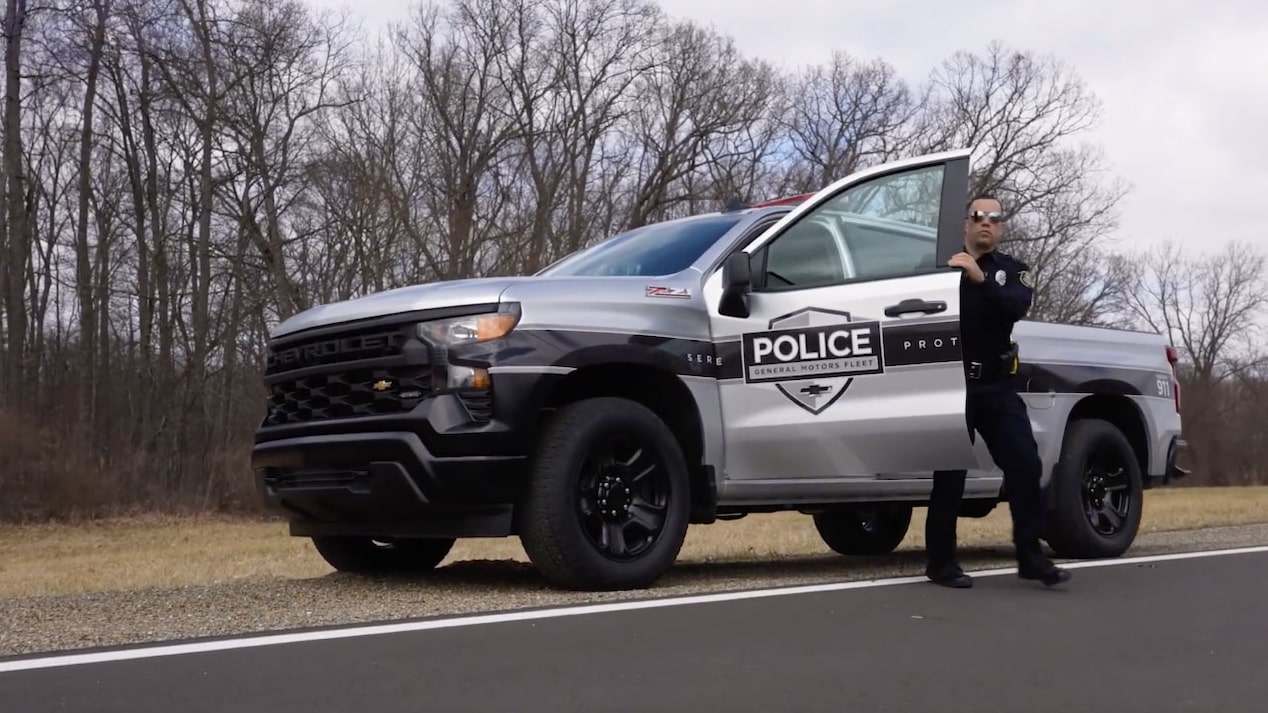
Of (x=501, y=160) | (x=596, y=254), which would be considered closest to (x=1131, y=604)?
(x=596, y=254)

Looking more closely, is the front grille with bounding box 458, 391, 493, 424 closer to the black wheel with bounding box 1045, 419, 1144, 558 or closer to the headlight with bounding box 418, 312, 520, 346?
the headlight with bounding box 418, 312, 520, 346

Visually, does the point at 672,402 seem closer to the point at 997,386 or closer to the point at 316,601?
the point at 997,386

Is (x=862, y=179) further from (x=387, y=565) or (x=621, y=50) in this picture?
(x=621, y=50)

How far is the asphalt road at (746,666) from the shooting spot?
392cm

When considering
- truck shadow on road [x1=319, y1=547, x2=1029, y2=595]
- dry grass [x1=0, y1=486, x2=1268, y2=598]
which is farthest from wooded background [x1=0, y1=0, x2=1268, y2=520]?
truck shadow on road [x1=319, y1=547, x2=1029, y2=595]

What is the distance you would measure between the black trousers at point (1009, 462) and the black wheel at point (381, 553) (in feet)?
8.47

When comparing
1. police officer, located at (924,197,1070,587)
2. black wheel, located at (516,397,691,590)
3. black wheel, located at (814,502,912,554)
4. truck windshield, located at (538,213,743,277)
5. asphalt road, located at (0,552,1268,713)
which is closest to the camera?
asphalt road, located at (0,552,1268,713)

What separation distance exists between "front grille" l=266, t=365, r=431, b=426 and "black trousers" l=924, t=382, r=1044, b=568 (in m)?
2.51

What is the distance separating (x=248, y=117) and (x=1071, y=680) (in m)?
27.4

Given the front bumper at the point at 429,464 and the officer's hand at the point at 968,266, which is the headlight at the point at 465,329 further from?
the officer's hand at the point at 968,266

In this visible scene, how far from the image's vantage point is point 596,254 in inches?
307

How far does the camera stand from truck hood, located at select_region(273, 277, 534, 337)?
19.6 feet

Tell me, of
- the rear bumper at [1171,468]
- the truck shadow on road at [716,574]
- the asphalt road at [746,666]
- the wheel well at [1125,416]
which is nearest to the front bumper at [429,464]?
the truck shadow on road at [716,574]

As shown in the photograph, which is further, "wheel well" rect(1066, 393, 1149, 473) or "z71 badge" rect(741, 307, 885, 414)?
"wheel well" rect(1066, 393, 1149, 473)
